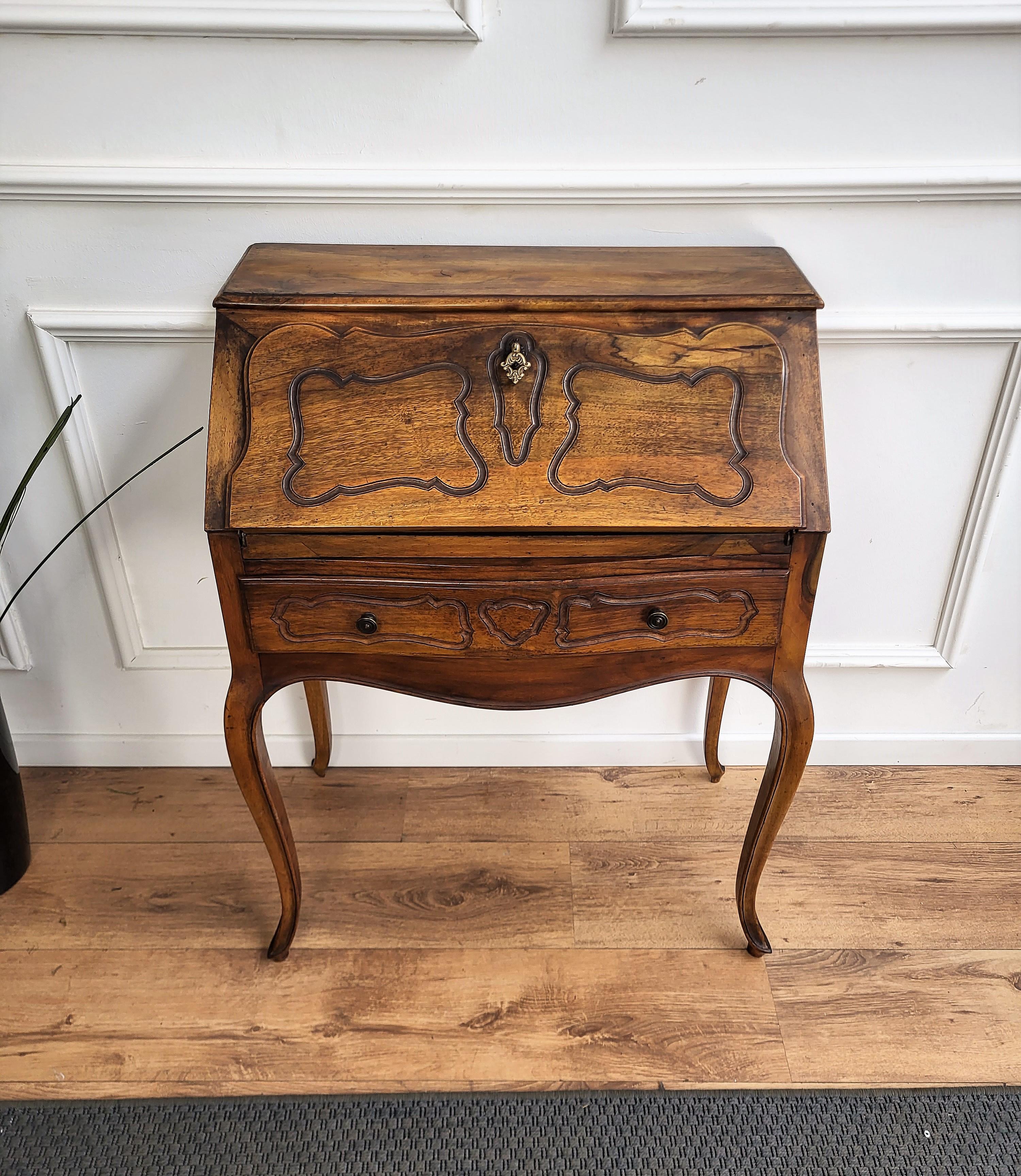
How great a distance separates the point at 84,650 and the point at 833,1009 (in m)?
1.53

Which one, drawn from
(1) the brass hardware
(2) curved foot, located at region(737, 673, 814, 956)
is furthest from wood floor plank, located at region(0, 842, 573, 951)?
(1) the brass hardware

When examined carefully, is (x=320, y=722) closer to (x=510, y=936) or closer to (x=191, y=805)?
(x=191, y=805)

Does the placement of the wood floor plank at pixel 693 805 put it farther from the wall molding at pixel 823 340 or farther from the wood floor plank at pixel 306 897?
the wall molding at pixel 823 340

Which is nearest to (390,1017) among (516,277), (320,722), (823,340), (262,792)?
(262,792)

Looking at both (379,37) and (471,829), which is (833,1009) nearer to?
(471,829)

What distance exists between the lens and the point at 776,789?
1356 millimetres

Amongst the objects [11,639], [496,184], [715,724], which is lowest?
[715,724]

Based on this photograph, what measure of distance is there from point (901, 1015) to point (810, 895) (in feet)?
0.82

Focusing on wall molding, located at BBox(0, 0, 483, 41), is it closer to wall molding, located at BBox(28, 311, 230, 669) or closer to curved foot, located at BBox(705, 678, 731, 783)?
wall molding, located at BBox(28, 311, 230, 669)

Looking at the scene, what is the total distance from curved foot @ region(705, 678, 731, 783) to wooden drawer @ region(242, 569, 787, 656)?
55 centimetres

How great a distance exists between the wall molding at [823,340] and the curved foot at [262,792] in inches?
19.2

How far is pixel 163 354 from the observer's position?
1525 mm

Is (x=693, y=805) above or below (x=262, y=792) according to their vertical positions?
below

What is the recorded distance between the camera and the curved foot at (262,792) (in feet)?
4.15
